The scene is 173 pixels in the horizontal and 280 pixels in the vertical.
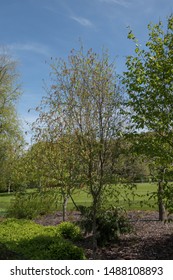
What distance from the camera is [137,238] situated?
10.4m

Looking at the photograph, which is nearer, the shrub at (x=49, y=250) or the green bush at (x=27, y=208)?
Answer: the shrub at (x=49, y=250)

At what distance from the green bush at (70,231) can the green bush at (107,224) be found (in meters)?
0.55

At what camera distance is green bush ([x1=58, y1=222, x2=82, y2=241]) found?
10875 millimetres

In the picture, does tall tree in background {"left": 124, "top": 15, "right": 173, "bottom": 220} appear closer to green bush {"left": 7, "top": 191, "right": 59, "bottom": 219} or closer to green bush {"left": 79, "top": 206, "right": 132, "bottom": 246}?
green bush {"left": 79, "top": 206, "right": 132, "bottom": 246}

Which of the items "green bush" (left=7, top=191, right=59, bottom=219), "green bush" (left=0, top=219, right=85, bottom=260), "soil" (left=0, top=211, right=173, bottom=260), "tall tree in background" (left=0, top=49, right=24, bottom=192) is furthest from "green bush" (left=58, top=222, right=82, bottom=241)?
"tall tree in background" (left=0, top=49, right=24, bottom=192)

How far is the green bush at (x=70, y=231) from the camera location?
10875 mm

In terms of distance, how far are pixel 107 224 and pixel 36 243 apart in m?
2.40

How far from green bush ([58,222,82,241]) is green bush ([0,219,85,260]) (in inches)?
2.2

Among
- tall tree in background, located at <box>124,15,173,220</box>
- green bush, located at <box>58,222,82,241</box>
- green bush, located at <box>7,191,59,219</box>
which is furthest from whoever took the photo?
green bush, located at <box>7,191,59,219</box>

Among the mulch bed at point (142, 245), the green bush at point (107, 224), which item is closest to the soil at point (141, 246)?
the mulch bed at point (142, 245)

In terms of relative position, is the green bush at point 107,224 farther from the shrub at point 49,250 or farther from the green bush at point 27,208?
the green bush at point 27,208

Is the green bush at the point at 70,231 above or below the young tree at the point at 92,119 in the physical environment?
below

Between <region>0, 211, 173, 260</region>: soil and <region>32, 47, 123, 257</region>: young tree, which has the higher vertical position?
<region>32, 47, 123, 257</region>: young tree

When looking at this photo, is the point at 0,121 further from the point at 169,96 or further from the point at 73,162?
the point at 169,96
